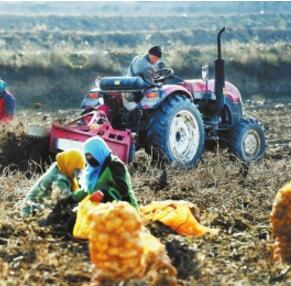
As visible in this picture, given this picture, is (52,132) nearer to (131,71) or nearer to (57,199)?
(131,71)

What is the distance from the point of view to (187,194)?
28.1 ft

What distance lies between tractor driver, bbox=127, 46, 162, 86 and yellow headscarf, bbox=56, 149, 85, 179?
10.2 ft

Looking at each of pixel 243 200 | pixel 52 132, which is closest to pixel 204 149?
pixel 52 132

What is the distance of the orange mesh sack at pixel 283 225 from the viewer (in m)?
5.81

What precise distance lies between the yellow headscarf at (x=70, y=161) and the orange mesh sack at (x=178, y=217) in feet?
2.83

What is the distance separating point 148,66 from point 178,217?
13.3 feet

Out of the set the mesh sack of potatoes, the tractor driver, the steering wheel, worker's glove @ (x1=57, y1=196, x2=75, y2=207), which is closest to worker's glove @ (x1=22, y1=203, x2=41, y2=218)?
worker's glove @ (x1=57, y1=196, x2=75, y2=207)

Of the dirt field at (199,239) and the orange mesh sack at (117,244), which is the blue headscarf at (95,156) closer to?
the dirt field at (199,239)

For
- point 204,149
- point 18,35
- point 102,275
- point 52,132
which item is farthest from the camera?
point 18,35

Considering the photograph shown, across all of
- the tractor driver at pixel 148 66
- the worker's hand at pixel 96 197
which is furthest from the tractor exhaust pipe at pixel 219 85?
the worker's hand at pixel 96 197

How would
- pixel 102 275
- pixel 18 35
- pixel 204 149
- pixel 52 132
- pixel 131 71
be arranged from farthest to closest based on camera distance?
1. pixel 18 35
2. pixel 204 149
3. pixel 131 71
4. pixel 52 132
5. pixel 102 275

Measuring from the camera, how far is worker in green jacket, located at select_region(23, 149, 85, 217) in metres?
7.32

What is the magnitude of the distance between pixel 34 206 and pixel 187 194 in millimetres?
1986

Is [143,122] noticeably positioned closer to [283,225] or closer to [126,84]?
[126,84]
